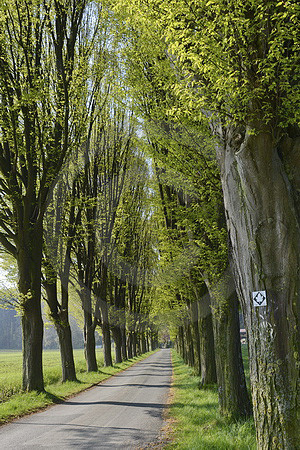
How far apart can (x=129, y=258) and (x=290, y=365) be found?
2642 cm

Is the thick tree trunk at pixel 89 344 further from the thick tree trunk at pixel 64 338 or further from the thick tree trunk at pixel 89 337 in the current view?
the thick tree trunk at pixel 64 338

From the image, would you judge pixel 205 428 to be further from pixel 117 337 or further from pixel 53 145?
pixel 117 337

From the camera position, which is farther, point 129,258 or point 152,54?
point 129,258

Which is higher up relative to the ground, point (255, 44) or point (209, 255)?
point (255, 44)

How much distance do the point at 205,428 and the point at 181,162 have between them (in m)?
6.66

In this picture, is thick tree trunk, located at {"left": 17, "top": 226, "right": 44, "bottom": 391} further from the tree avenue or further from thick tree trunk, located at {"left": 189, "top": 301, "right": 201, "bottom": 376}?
thick tree trunk, located at {"left": 189, "top": 301, "right": 201, "bottom": 376}

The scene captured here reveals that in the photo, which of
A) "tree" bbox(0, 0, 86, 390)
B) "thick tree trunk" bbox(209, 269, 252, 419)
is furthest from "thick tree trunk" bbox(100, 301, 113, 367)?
"thick tree trunk" bbox(209, 269, 252, 419)

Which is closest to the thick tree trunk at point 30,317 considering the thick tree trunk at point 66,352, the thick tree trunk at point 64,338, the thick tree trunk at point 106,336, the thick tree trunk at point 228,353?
the thick tree trunk at point 64,338

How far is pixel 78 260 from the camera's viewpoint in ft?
72.5

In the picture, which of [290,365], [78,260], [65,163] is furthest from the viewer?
[78,260]

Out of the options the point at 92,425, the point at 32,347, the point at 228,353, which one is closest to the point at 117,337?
the point at 32,347

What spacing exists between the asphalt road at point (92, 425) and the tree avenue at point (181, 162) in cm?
199

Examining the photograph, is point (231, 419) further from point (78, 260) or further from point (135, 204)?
point (135, 204)

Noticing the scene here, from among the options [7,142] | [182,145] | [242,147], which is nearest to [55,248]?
[7,142]
